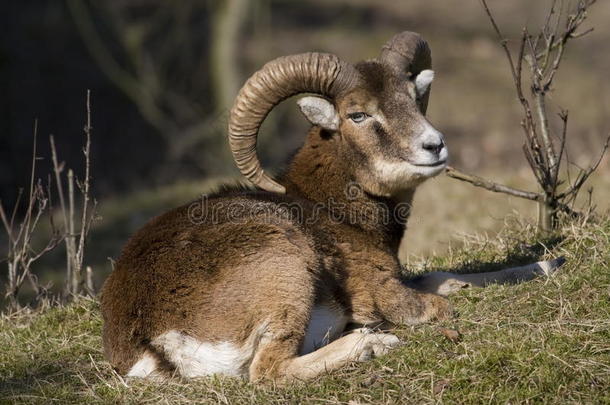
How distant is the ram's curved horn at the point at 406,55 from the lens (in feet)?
28.0

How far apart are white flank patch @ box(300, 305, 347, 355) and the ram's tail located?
1.19m

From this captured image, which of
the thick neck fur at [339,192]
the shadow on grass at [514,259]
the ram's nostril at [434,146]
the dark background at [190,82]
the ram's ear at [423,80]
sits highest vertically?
the ram's ear at [423,80]

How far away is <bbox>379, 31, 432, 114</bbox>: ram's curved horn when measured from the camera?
852 centimetres

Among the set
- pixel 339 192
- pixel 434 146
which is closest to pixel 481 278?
pixel 434 146

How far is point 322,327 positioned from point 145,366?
56.6 inches

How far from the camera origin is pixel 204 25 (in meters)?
37.1

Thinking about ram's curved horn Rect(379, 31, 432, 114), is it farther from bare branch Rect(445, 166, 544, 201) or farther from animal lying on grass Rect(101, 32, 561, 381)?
bare branch Rect(445, 166, 544, 201)

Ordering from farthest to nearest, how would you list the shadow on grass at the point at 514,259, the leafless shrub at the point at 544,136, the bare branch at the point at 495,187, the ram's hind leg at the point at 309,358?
the bare branch at the point at 495,187 → the leafless shrub at the point at 544,136 → the shadow on grass at the point at 514,259 → the ram's hind leg at the point at 309,358

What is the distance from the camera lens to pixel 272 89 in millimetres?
7980

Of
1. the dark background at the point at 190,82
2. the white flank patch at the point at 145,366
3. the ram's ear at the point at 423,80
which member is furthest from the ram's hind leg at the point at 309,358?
the dark background at the point at 190,82

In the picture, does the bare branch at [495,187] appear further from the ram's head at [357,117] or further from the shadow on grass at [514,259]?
the ram's head at [357,117]

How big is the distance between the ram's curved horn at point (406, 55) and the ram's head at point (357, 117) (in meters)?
0.11

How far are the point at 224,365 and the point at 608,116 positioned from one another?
24661mm

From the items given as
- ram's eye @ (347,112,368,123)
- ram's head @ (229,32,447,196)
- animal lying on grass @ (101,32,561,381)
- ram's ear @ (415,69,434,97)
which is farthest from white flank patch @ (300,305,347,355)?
ram's ear @ (415,69,434,97)
